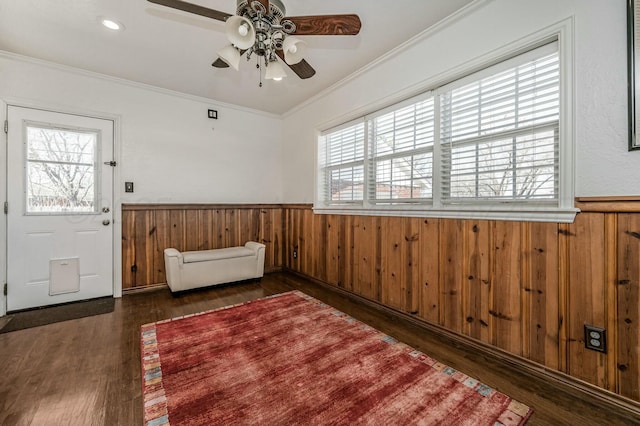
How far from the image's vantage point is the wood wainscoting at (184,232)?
3.37 metres

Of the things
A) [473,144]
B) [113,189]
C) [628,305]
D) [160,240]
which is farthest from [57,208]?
[628,305]

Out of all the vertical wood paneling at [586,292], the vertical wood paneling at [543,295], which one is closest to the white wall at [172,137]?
the vertical wood paneling at [543,295]

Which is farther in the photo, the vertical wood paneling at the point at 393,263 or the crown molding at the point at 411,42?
the vertical wood paneling at the point at 393,263

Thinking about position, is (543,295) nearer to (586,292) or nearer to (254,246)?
(586,292)

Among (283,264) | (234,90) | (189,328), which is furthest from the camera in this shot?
(283,264)

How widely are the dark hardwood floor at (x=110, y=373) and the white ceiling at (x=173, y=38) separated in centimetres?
260

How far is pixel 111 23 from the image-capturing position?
2.23 m

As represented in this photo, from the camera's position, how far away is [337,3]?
2.00 m

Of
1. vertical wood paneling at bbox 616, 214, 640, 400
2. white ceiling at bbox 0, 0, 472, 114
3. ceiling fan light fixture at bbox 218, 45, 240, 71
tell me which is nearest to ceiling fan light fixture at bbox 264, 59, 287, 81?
ceiling fan light fixture at bbox 218, 45, 240, 71

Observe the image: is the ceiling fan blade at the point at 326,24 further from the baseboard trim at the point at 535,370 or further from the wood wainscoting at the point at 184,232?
the wood wainscoting at the point at 184,232

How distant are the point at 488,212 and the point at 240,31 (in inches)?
79.7

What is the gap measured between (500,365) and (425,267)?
0.85m

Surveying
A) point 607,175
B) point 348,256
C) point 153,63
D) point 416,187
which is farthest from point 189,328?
point 607,175

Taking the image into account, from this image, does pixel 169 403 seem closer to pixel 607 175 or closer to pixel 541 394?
pixel 541 394
